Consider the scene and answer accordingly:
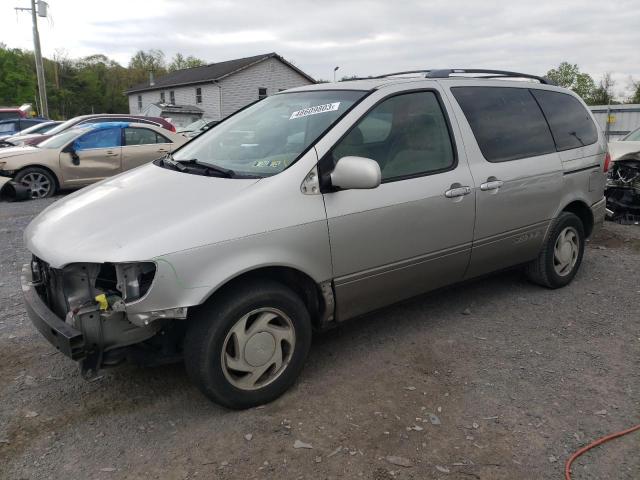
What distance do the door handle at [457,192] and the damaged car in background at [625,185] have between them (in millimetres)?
5042

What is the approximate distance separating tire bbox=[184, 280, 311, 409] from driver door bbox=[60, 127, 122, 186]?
340 inches

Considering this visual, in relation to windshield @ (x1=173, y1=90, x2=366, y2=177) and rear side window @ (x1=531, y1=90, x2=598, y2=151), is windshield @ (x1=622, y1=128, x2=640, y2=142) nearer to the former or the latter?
rear side window @ (x1=531, y1=90, x2=598, y2=151)

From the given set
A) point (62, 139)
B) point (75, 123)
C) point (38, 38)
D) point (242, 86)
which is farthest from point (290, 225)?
point (242, 86)

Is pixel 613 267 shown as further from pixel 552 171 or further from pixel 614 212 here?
pixel 614 212

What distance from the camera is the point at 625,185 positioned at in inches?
307

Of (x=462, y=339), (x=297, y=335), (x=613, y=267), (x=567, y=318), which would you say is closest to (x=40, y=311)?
(x=297, y=335)

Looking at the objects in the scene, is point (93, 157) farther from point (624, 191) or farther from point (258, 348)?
point (624, 191)

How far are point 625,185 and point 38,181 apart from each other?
1002 centimetres

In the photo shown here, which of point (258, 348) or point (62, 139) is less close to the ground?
point (62, 139)

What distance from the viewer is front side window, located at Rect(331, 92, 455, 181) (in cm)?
337

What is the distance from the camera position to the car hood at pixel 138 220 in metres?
2.64

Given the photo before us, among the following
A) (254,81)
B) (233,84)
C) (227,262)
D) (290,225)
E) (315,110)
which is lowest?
(227,262)

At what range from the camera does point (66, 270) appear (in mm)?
2779

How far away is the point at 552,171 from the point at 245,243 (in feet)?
9.43
